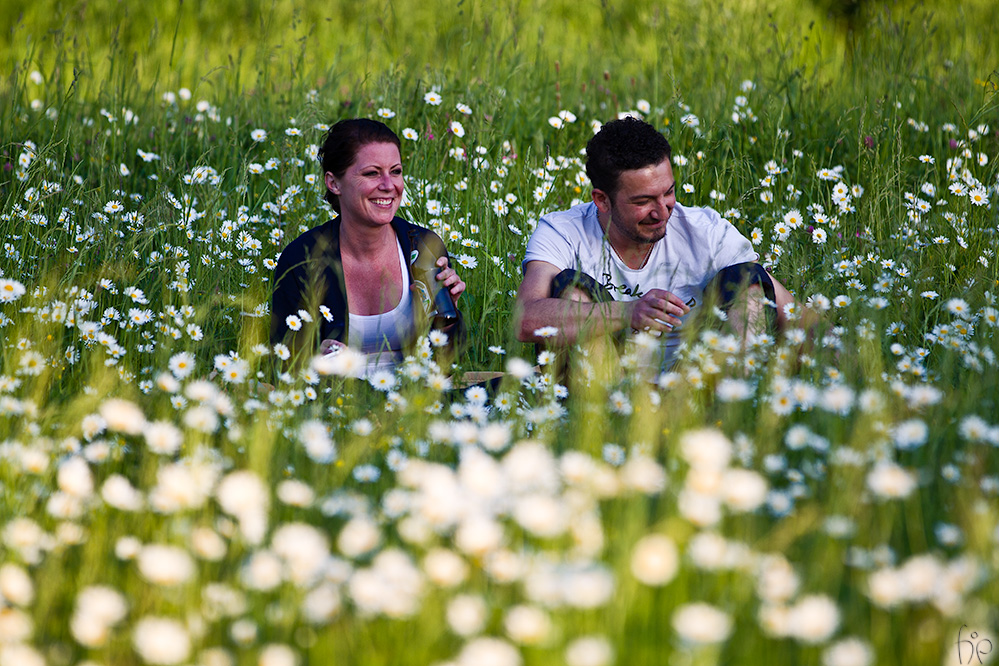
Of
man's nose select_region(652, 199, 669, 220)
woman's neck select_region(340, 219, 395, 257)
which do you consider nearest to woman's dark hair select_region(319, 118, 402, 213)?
woman's neck select_region(340, 219, 395, 257)

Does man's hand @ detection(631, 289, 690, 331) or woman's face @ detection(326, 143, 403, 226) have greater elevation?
woman's face @ detection(326, 143, 403, 226)

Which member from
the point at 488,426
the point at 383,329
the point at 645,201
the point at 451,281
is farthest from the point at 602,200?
the point at 488,426

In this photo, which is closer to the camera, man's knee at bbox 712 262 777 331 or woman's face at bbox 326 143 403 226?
man's knee at bbox 712 262 777 331

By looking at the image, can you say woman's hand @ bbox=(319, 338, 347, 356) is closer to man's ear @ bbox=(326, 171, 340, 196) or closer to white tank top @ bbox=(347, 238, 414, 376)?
white tank top @ bbox=(347, 238, 414, 376)

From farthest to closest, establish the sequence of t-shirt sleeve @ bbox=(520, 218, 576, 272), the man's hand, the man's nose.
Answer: t-shirt sleeve @ bbox=(520, 218, 576, 272) < the man's nose < the man's hand

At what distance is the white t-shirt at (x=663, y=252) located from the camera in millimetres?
3846

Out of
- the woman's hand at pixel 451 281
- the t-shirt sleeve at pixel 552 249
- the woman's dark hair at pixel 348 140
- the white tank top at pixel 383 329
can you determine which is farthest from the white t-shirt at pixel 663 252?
the woman's dark hair at pixel 348 140

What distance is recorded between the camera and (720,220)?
3920mm

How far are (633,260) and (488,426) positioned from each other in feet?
5.04

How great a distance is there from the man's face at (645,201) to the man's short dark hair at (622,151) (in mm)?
27

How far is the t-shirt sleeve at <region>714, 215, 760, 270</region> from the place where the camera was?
385 cm

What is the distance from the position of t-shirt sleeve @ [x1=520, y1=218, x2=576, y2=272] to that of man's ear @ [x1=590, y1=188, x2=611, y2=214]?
0.19 metres

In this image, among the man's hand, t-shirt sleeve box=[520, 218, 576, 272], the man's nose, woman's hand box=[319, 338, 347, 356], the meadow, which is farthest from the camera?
t-shirt sleeve box=[520, 218, 576, 272]

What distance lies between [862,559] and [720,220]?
7.47 ft
